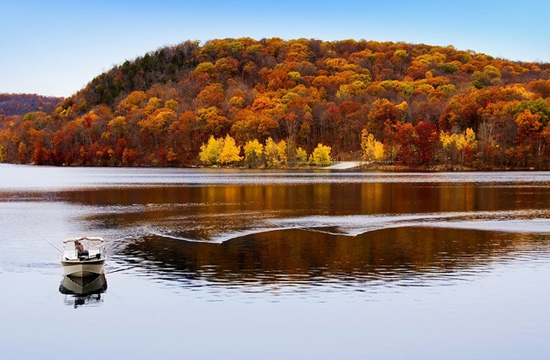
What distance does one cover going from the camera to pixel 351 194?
Answer: 63469 millimetres

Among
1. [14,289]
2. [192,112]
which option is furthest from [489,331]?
[192,112]

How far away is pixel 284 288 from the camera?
2252 centimetres

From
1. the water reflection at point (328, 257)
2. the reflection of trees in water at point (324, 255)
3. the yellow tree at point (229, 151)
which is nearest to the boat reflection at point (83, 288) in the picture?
the water reflection at point (328, 257)

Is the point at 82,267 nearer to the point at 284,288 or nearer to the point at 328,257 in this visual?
the point at 284,288

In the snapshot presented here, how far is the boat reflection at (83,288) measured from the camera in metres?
21.5

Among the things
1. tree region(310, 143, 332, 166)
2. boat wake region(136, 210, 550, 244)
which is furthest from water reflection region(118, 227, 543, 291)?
tree region(310, 143, 332, 166)

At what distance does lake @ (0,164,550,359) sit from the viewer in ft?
55.6

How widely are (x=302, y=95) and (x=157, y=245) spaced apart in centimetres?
15197

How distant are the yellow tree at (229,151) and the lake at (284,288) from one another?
338 ft

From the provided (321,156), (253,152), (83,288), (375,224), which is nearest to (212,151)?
(253,152)

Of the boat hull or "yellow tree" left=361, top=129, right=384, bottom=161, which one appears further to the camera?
"yellow tree" left=361, top=129, right=384, bottom=161

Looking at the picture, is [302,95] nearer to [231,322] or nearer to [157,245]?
[157,245]

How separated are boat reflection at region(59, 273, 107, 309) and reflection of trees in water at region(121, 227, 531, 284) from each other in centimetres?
301

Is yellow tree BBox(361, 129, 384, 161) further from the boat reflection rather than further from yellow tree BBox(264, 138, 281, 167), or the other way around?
the boat reflection
